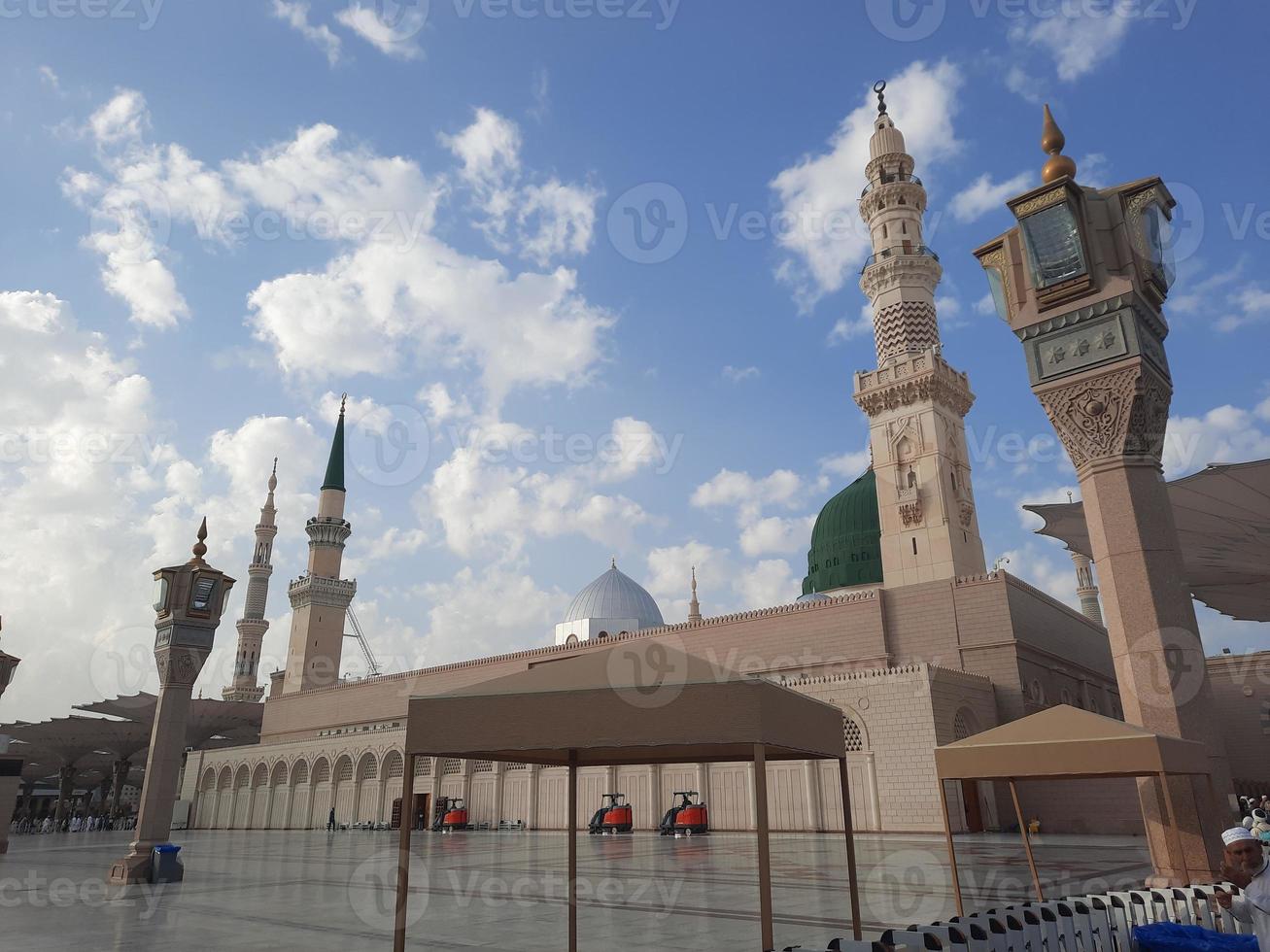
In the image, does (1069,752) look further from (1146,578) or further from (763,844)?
(763,844)

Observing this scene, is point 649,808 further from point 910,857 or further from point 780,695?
point 780,695

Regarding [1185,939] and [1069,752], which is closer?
[1185,939]

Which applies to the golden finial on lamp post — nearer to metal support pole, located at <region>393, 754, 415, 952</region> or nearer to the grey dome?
metal support pole, located at <region>393, 754, 415, 952</region>

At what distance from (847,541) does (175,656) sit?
34.2m

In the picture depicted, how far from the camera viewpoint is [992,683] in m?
25.4

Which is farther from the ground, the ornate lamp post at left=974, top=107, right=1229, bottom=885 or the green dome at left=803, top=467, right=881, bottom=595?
the green dome at left=803, top=467, right=881, bottom=595

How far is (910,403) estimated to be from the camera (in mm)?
34062

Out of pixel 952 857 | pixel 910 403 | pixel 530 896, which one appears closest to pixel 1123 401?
pixel 952 857

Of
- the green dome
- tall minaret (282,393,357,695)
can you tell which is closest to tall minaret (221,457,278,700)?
tall minaret (282,393,357,695)

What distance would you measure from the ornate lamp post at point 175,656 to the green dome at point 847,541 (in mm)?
32170

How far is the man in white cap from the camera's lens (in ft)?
13.2

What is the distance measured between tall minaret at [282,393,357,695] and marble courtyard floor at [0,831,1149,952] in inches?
1416

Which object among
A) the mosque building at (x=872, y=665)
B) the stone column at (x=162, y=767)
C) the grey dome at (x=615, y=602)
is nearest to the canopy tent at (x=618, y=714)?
the mosque building at (x=872, y=665)

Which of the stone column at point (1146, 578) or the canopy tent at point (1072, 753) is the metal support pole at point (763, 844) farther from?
the stone column at point (1146, 578)
